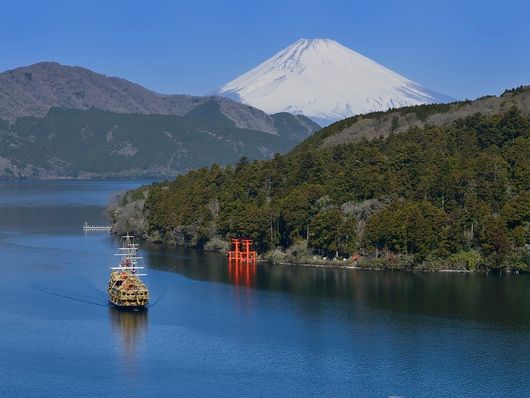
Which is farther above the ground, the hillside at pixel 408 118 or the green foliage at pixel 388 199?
the hillside at pixel 408 118

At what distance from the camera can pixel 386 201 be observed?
83750mm

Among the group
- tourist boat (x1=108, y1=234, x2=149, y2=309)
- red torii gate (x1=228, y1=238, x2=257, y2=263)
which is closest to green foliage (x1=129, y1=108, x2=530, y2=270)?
red torii gate (x1=228, y1=238, x2=257, y2=263)

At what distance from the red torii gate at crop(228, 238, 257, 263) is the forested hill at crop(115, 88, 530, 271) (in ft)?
3.14

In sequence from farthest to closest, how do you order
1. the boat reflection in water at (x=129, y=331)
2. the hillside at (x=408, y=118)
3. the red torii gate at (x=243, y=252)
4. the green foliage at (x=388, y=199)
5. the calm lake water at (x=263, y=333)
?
the hillside at (x=408, y=118), the red torii gate at (x=243, y=252), the green foliage at (x=388, y=199), the boat reflection in water at (x=129, y=331), the calm lake water at (x=263, y=333)

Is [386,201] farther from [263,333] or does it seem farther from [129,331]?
[129,331]

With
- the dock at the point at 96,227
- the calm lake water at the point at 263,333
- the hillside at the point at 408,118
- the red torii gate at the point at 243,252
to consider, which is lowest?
the calm lake water at the point at 263,333

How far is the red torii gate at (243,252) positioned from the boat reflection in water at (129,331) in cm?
2192

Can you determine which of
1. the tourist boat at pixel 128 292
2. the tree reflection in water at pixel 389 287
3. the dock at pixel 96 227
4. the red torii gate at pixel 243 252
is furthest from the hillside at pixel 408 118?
the tourist boat at pixel 128 292

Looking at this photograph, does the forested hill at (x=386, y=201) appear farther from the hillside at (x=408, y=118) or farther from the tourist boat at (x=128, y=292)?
the tourist boat at (x=128, y=292)

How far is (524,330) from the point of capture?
2200 inches

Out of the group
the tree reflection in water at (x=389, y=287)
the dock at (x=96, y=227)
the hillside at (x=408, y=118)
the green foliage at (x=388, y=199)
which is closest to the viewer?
the tree reflection in water at (x=389, y=287)

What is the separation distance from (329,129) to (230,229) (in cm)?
3363

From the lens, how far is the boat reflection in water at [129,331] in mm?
49812

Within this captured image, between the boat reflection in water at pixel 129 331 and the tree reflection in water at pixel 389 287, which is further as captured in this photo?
the tree reflection in water at pixel 389 287
